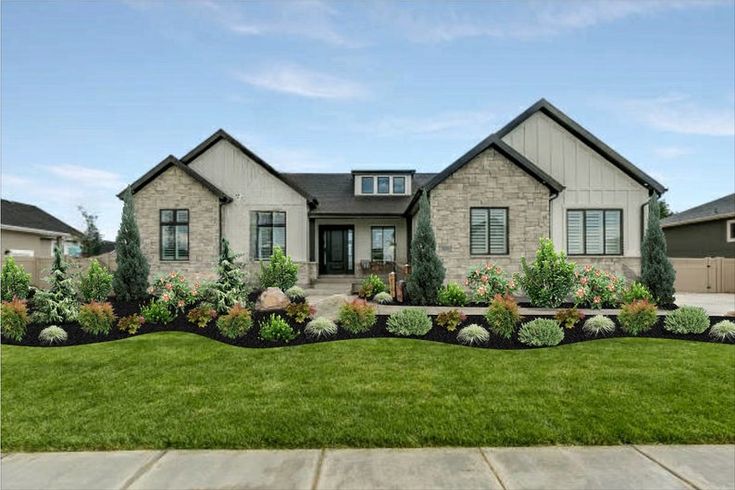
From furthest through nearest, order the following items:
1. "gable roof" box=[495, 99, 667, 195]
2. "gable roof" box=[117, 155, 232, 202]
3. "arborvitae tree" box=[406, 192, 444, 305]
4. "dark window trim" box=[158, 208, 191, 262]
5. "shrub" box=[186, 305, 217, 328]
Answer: "dark window trim" box=[158, 208, 191, 262]
"gable roof" box=[117, 155, 232, 202]
"gable roof" box=[495, 99, 667, 195]
"arborvitae tree" box=[406, 192, 444, 305]
"shrub" box=[186, 305, 217, 328]

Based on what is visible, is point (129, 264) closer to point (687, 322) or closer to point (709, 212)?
point (687, 322)

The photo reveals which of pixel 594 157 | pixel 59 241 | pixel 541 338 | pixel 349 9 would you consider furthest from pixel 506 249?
pixel 59 241

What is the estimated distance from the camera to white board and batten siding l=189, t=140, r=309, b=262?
Result: 1858 centimetres

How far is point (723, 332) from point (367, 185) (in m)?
16.7

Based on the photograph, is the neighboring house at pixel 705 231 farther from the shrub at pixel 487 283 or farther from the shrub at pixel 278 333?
the shrub at pixel 278 333

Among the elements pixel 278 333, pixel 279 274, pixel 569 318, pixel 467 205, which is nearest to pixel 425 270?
pixel 467 205

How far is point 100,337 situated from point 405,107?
34.6 feet

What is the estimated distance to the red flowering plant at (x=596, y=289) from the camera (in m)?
12.8

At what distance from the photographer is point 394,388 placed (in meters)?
6.28

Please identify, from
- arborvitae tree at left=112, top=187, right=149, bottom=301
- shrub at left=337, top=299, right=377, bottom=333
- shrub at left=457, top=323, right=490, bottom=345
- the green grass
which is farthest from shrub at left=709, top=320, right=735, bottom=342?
arborvitae tree at left=112, top=187, right=149, bottom=301

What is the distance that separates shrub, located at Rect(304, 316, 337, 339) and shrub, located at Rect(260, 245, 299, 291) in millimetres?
6948

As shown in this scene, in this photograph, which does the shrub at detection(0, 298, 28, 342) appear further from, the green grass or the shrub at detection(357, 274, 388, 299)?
the shrub at detection(357, 274, 388, 299)

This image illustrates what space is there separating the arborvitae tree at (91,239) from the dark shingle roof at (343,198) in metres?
20.1

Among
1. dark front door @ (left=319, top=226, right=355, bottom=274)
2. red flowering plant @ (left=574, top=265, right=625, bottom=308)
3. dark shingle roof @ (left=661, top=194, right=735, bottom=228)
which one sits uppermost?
dark shingle roof @ (left=661, top=194, right=735, bottom=228)
